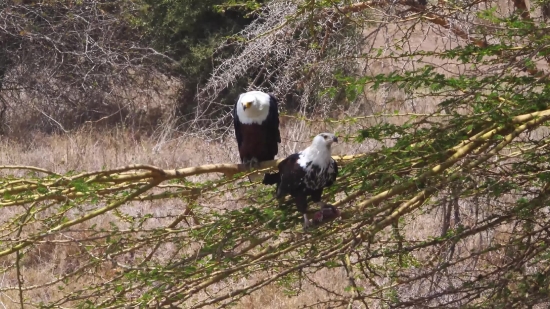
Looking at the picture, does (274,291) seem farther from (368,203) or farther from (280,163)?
(368,203)

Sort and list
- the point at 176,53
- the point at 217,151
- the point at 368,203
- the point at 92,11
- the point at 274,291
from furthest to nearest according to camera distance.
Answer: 1. the point at 176,53
2. the point at 92,11
3. the point at 217,151
4. the point at 274,291
5. the point at 368,203

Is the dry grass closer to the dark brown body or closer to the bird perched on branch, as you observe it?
the dark brown body

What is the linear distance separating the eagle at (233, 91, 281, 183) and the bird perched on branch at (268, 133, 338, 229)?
0.77m

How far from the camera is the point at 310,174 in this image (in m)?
2.26

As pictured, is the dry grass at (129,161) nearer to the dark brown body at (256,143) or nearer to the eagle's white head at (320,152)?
the dark brown body at (256,143)

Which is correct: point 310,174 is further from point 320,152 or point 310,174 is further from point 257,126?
Answer: point 257,126

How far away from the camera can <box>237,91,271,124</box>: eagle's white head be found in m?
3.05

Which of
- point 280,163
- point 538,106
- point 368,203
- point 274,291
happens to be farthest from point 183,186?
point 274,291

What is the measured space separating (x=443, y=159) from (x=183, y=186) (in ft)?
2.87

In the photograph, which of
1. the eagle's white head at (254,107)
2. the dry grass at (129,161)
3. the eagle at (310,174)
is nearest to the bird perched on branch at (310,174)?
the eagle at (310,174)

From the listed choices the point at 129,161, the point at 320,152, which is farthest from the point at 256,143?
the point at 129,161

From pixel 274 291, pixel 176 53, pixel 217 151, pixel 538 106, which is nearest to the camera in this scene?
pixel 538 106

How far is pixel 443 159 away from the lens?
82.4 inches

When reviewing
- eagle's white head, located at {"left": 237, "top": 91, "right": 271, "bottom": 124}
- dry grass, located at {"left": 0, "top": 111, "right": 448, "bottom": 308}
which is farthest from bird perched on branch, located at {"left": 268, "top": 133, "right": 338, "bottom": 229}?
dry grass, located at {"left": 0, "top": 111, "right": 448, "bottom": 308}
